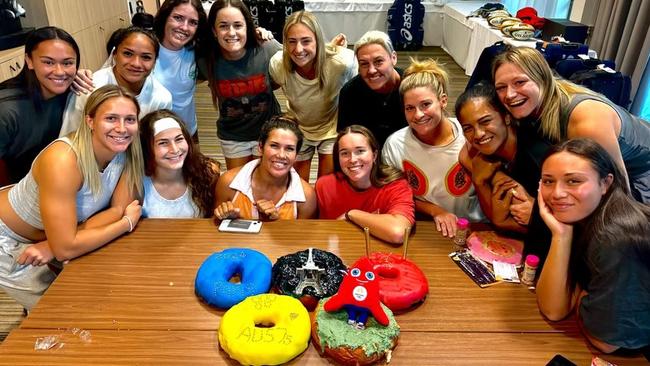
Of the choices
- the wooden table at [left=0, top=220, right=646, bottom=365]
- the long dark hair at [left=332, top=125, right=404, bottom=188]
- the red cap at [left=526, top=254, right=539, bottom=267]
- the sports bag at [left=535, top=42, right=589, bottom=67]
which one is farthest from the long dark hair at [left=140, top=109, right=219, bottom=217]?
the sports bag at [left=535, top=42, right=589, bottom=67]

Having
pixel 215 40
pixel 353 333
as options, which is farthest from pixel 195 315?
pixel 215 40

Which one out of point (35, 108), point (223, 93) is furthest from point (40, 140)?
point (223, 93)

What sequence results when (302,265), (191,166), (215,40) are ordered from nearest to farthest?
(302,265), (191,166), (215,40)

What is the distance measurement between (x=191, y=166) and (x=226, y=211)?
1.04 ft

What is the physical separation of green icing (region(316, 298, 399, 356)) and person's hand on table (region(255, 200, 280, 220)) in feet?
2.21

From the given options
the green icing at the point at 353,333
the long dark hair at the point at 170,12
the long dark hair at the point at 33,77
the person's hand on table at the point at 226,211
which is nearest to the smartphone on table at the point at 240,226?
the person's hand on table at the point at 226,211

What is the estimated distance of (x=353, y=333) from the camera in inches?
50.1

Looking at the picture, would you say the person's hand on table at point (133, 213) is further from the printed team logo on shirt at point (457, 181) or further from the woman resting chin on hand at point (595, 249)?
the woman resting chin on hand at point (595, 249)

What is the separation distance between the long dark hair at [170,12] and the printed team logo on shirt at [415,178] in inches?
54.6

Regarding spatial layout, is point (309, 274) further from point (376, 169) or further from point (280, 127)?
point (280, 127)

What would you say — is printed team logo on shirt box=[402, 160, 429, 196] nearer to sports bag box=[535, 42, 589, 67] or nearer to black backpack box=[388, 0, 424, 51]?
sports bag box=[535, 42, 589, 67]

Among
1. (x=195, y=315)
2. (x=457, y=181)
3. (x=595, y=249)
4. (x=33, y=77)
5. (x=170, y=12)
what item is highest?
(x=170, y=12)

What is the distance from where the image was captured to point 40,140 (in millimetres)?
2043

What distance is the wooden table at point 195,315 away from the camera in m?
1.29
